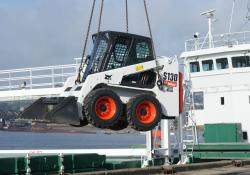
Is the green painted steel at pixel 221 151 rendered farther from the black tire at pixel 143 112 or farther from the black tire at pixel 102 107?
the black tire at pixel 102 107

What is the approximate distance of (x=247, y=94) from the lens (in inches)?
984

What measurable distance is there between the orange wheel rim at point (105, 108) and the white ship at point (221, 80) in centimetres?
1232

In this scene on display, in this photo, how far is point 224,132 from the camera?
24562mm

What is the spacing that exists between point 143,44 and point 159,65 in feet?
2.50

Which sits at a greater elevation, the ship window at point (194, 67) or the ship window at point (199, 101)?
the ship window at point (194, 67)

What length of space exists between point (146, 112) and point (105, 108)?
1334mm

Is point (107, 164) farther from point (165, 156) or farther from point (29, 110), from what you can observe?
point (29, 110)

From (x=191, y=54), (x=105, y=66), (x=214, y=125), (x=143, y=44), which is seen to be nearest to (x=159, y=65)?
(x=143, y=44)

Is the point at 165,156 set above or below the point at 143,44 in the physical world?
below

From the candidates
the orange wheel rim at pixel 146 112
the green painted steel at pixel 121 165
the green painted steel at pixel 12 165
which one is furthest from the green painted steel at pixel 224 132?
the green painted steel at pixel 12 165

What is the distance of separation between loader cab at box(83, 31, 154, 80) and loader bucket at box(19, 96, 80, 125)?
3.95 feet

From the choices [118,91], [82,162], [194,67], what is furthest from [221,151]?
[118,91]

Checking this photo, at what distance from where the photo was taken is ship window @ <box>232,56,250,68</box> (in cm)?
2522

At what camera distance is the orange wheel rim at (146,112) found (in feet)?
43.9
